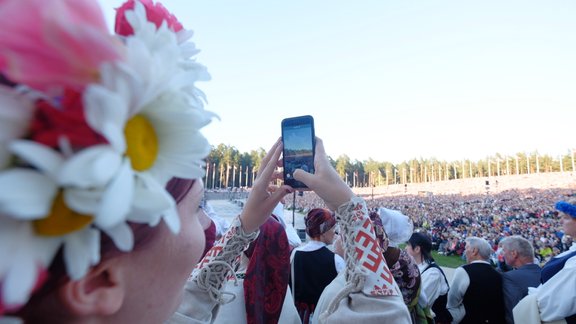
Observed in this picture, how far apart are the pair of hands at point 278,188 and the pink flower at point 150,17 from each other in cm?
94

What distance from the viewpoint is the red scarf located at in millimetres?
2320

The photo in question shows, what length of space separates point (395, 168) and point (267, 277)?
10499 centimetres

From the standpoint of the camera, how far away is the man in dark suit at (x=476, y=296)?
200 inches

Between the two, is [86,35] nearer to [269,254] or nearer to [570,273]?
[269,254]

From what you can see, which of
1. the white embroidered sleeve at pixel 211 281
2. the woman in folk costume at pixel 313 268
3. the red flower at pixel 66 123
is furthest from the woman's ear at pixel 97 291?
the woman in folk costume at pixel 313 268

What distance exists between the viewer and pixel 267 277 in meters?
2.43

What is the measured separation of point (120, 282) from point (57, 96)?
50 cm

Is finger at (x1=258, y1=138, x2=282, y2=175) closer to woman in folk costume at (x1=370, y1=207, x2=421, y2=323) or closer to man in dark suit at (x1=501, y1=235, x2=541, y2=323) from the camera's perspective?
woman in folk costume at (x1=370, y1=207, x2=421, y2=323)

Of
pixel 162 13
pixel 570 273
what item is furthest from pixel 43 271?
pixel 570 273

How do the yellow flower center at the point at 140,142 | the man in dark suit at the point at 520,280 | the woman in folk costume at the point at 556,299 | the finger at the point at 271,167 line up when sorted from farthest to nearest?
the man in dark suit at the point at 520,280, the woman in folk costume at the point at 556,299, the finger at the point at 271,167, the yellow flower center at the point at 140,142

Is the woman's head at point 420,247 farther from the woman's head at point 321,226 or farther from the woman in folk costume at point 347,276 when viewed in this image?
the woman in folk costume at point 347,276

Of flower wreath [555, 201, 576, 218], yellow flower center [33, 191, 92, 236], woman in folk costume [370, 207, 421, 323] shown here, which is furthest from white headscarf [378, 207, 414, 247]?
yellow flower center [33, 191, 92, 236]

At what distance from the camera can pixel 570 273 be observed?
3.62 metres

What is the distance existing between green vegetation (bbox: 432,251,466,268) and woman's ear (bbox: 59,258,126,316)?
1765cm
